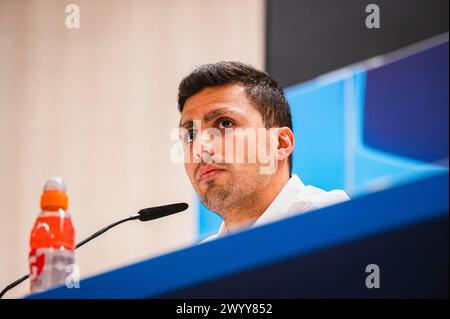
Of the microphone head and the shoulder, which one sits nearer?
the microphone head

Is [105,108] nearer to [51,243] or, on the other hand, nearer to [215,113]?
[215,113]

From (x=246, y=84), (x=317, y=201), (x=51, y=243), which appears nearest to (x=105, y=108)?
(x=246, y=84)

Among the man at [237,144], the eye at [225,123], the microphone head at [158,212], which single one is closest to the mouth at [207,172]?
the man at [237,144]

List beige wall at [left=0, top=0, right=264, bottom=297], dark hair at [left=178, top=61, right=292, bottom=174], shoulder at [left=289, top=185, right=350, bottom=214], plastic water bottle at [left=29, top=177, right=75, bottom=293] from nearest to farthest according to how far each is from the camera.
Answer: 1. plastic water bottle at [left=29, top=177, right=75, bottom=293]
2. shoulder at [left=289, top=185, right=350, bottom=214]
3. dark hair at [left=178, top=61, right=292, bottom=174]
4. beige wall at [left=0, top=0, right=264, bottom=297]

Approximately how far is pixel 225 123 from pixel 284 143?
0.65 feet

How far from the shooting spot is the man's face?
4.99 feet

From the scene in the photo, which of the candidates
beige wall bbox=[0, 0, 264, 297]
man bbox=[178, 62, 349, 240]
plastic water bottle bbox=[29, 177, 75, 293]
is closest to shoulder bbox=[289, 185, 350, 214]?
man bbox=[178, 62, 349, 240]

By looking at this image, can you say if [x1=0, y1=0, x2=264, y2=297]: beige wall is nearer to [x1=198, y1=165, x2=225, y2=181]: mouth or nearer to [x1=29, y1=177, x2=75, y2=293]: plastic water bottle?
[x1=198, y1=165, x2=225, y2=181]: mouth

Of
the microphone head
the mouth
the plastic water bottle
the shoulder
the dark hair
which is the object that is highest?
the dark hair

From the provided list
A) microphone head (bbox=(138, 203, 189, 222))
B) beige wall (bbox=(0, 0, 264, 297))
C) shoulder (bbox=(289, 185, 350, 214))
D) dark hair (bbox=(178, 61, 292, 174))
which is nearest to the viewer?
microphone head (bbox=(138, 203, 189, 222))

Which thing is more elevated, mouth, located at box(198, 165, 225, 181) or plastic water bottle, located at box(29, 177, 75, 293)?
mouth, located at box(198, 165, 225, 181)

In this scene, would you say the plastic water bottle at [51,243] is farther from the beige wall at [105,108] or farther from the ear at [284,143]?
the beige wall at [105,108]
